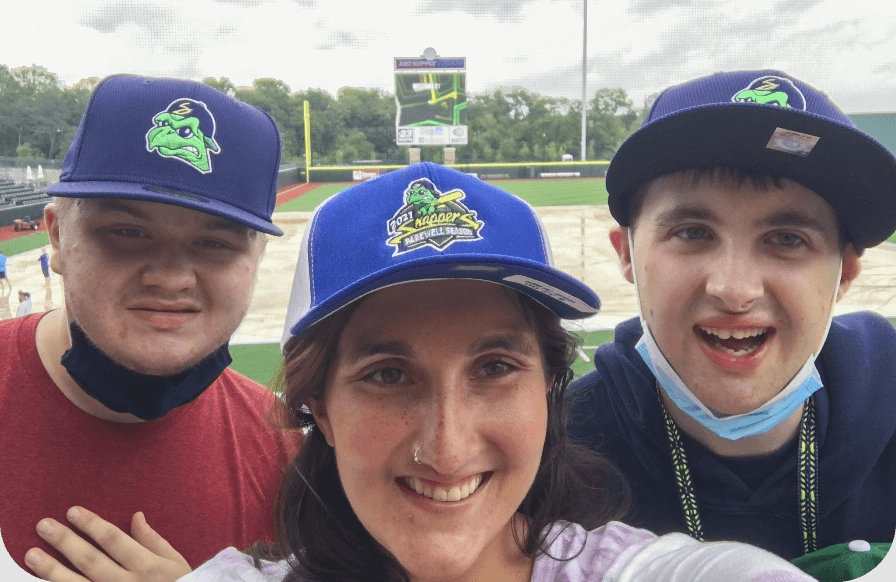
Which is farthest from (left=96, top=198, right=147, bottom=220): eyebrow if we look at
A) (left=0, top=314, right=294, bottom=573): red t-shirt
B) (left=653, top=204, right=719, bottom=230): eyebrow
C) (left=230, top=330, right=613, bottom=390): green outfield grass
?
(left=230, top=330, right=613, bottom=390): green outfield grass

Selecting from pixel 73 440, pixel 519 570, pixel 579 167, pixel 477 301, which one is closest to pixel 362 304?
pixel 477 301

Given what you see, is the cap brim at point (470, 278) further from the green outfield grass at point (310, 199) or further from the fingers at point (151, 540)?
the green outfield grass at point (310, 199)

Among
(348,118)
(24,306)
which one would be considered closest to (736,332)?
(24,306)

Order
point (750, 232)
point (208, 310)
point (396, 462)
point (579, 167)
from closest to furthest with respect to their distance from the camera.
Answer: point (396, 462), point (750, 232), point (208, 310), point (579, 167)

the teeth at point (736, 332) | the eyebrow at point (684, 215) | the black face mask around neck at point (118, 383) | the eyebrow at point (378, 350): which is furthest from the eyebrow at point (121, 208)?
the teeth at point (736, 332)

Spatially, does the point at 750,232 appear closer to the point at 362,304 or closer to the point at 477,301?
the point at 477,301

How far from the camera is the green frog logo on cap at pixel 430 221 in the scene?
3.15 ft

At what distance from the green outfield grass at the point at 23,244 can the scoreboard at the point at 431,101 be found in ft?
29.6

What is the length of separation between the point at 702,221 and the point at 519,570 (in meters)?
0.79

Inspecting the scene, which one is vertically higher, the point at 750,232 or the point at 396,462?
the point at 750,232

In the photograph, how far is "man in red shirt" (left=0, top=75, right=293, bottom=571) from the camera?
140 cm

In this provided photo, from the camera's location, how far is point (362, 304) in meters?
1.01

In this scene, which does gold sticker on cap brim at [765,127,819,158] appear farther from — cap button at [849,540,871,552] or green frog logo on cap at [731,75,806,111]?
cap button at [849,540,871,552]

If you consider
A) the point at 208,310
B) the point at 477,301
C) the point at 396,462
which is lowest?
the point at 396,462
